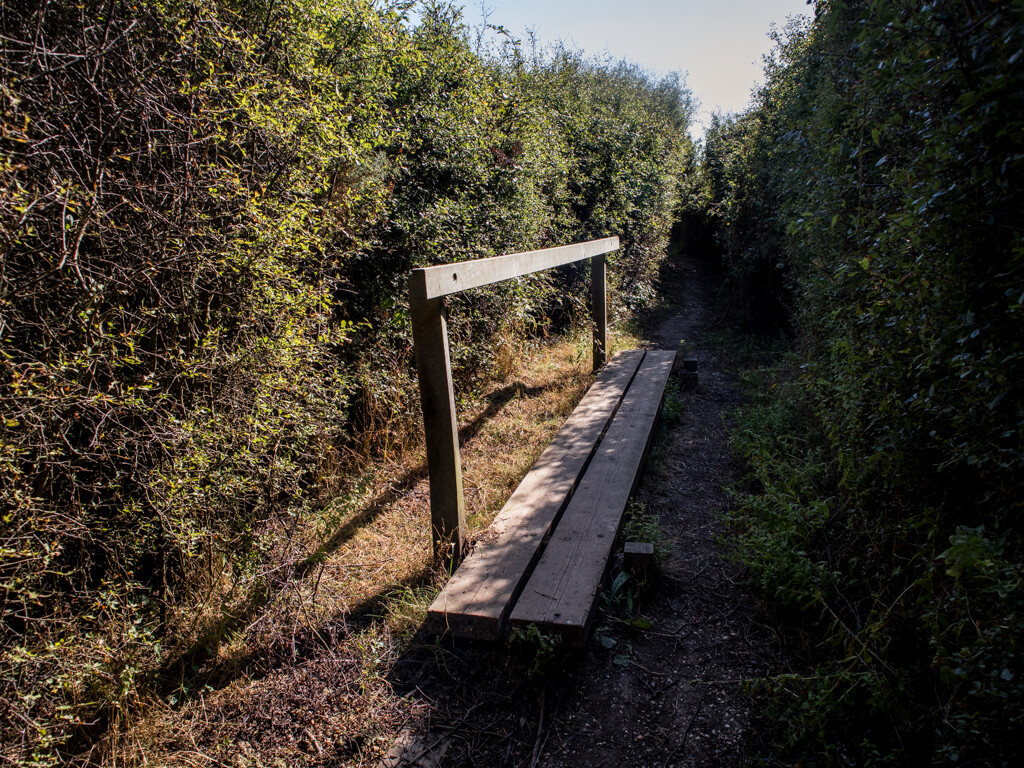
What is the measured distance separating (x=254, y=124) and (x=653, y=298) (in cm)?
939

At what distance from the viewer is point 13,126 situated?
6.72 ft

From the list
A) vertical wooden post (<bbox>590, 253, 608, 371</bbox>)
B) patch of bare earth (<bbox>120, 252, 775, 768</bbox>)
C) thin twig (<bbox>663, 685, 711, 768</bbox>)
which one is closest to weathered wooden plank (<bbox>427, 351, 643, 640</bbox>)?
patch of bare earth (<bbox>120, 252, 775, 768</bbox>)

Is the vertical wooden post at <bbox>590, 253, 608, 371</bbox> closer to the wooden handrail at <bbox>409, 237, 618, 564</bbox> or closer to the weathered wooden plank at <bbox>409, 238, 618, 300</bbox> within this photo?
the weathered wooden plank at <bbox>409, 238, 618, 300</bbox>

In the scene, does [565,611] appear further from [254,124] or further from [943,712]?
[254,124]

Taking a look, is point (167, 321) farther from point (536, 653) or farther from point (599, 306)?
point (599, 306)

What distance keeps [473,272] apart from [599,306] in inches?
146

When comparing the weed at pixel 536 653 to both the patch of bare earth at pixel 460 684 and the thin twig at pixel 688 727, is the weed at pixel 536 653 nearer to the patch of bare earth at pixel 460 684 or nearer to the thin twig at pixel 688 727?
the patch of bare earth at pixel 460 684

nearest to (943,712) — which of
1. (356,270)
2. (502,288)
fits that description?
(356,270)

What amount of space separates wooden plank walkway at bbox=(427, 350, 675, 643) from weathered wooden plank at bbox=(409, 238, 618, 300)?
134 cm

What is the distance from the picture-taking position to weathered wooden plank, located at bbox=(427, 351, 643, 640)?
253 cm

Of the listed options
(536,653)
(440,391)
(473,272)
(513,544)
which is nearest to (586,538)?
(513,544)

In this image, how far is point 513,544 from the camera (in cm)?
303

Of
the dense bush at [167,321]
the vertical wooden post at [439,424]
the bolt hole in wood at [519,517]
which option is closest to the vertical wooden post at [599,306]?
the bolt hole in wood at [519,517]

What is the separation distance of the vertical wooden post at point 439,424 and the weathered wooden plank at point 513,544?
7.4 inches
